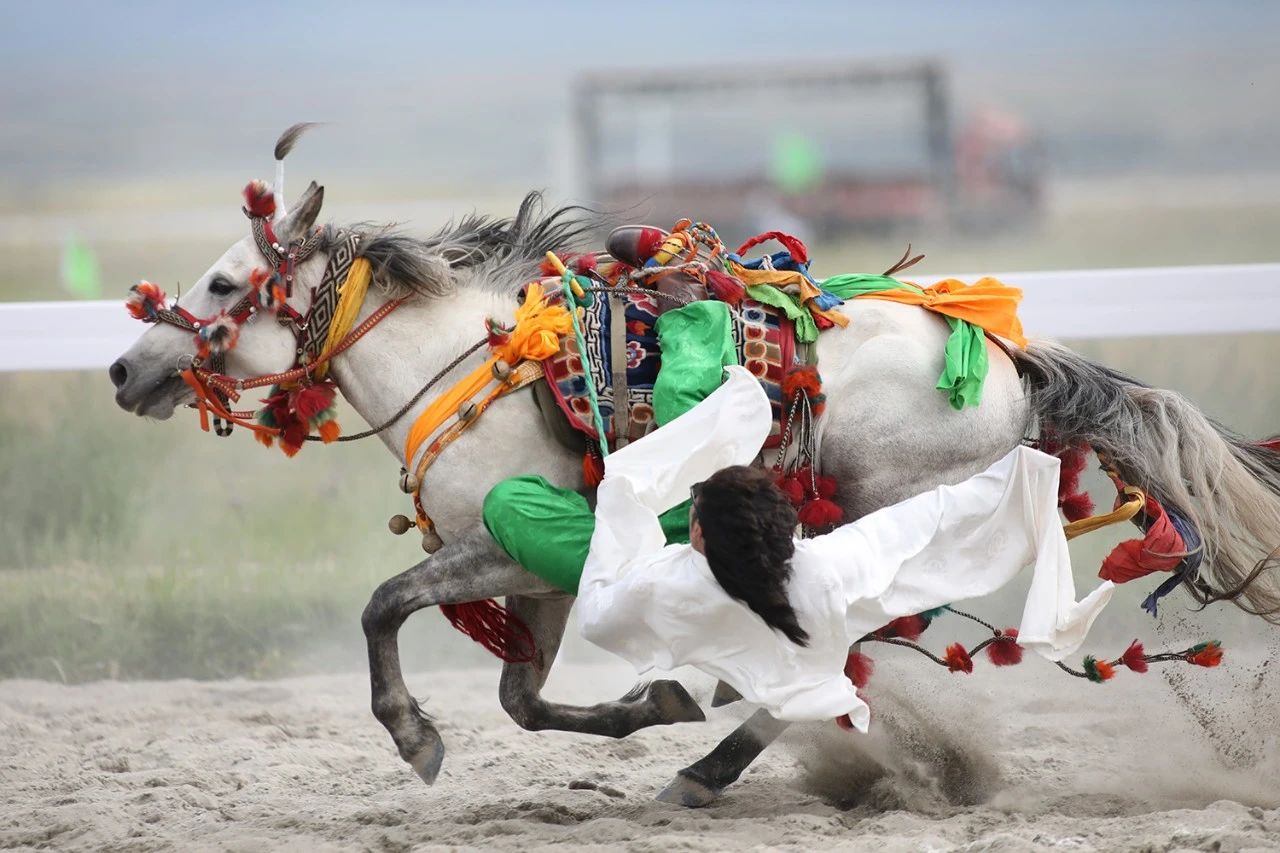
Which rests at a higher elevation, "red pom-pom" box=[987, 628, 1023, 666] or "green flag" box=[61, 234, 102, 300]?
"green flag" box=[61, 234, 102, 300]

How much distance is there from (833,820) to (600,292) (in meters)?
1.47

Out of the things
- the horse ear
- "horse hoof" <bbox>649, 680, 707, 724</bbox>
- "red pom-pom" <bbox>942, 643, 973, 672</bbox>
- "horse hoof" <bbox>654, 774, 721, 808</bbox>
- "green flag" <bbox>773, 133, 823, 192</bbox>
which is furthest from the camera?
"green flag" <bbox>773, 133, 823, 192</bbox>

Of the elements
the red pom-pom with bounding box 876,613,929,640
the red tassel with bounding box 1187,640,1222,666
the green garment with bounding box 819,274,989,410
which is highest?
the green garment with bounding box 819,274,989,410

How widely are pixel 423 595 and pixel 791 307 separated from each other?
116 centimetres

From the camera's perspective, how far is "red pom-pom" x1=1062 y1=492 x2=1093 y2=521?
3.76 m

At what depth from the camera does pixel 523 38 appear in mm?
30234

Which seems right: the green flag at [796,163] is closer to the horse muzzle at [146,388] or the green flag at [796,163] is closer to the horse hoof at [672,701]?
the horse hoof at [672,701]

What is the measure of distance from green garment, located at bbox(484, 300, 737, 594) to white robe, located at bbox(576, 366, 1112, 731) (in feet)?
0.40

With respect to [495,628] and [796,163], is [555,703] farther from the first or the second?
[796,163]

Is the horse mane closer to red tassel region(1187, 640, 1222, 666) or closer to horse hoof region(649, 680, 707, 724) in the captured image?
horse hoof region(649, 680, 707, 724)

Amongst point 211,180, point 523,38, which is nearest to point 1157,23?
point 523,38

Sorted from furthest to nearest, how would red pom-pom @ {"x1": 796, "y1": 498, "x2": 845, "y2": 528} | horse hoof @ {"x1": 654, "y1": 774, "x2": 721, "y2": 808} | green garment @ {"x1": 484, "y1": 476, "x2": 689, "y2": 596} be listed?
horse hoof @ {"x1": 654, "y1": 774, "x2": 721, "y2": 808} < red pom-pom @ {"x1": 796, "y1": 498, "x2": 845, "y2": 528} < green garment @ {"x1": 484, "y1": 476, "x2": 689, "y2": 596}

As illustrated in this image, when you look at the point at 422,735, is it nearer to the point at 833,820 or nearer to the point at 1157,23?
the point at 833,820

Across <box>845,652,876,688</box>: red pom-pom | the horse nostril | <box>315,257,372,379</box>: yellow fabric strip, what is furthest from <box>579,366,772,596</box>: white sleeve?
the horse nostril
